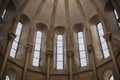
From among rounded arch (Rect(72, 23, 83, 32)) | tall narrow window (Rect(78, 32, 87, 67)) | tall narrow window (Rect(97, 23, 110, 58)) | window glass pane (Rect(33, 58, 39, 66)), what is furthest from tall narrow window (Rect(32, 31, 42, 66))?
tall narrow window (Rect(97, 23, 110, 58))

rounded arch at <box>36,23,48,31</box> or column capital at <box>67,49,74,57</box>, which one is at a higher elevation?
rounded arch at <box>36,23,48,31</box>

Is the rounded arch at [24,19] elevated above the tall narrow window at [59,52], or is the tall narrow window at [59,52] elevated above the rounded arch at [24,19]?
the rounded arch at [24,19]

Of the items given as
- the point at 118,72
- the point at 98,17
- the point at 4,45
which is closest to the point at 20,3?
the point at 4,45

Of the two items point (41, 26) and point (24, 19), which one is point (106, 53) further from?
point (24, 19)

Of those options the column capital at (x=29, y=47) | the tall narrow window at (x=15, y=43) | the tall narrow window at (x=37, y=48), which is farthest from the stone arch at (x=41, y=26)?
the column capital at (x=29, y=47)

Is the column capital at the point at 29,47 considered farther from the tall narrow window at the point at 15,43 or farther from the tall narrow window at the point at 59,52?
the tall narrow window at the point at 59,52

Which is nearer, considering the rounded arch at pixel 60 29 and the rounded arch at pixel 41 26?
the rounded arch at pixel 41 26

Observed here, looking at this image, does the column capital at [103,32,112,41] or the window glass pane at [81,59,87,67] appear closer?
the column capital at [103,32,112,41]

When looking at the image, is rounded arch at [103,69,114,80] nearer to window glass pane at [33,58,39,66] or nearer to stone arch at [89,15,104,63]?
stone arch at [89,15,104,63]

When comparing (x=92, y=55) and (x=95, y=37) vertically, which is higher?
(x=95, y=37)

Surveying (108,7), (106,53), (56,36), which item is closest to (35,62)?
(56,36)

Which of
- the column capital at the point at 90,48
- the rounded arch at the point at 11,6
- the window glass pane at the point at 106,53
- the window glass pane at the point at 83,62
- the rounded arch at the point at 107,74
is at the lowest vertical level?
the rounded arch at the point at 107,74

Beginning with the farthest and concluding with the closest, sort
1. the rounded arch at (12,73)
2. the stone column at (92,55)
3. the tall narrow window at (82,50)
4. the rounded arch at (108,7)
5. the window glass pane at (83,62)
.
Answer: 1. the rounded arch at (108,7)
2. the tall narrow window at (82,50)
3. the window glass pane at (83,62)
4. the stone column at (92,55)
5. the rounded arch at (12,73)

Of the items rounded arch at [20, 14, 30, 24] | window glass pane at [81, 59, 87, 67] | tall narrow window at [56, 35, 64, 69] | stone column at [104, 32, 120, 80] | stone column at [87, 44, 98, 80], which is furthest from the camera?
rounded arch at [20, 14, 30, 24]
